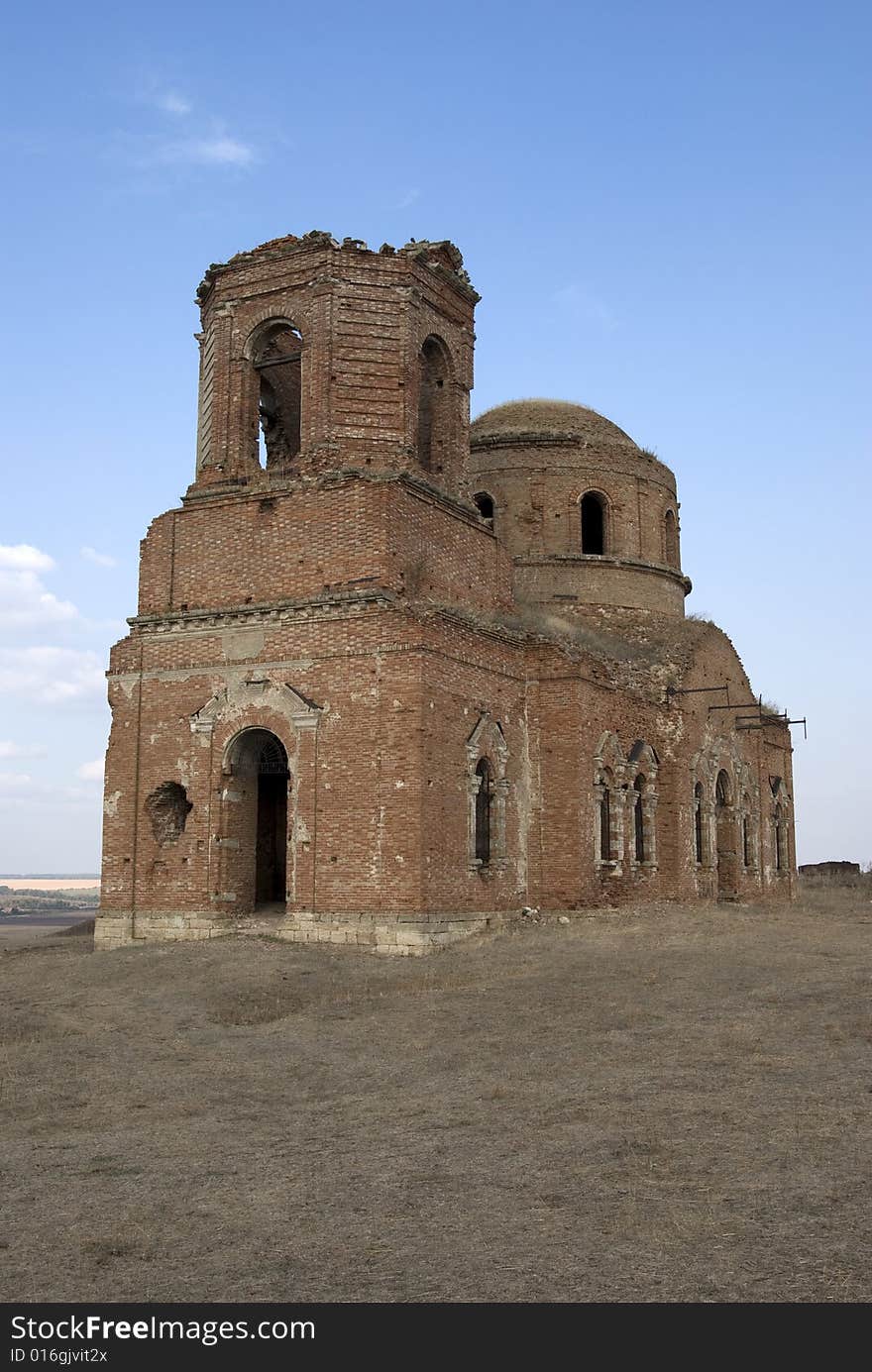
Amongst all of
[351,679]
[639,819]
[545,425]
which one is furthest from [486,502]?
[351,679]

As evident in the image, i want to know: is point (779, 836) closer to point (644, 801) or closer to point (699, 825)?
point (699, 825)

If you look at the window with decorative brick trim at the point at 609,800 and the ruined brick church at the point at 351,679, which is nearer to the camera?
the ruined brick church at the point at 351,679

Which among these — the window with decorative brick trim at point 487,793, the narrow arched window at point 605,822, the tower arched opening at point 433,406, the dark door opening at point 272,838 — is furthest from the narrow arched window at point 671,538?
the dark door opening at point 272,838

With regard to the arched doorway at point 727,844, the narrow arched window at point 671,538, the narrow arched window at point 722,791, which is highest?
the narrow arched window at point 671,538

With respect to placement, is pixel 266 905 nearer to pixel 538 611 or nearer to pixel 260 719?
pixel 260 719

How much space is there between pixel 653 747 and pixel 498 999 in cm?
1008

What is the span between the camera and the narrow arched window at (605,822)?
19.7m

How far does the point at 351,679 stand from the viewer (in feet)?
53.4

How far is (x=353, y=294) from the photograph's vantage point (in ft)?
59.1

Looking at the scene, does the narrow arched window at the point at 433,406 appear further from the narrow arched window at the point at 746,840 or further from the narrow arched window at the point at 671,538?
the narrow arched window at the point at 746,840

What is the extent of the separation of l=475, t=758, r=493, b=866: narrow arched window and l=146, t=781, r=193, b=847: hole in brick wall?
163 inches

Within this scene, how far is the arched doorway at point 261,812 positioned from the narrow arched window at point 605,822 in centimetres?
513

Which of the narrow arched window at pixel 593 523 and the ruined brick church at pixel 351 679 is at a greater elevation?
the narrow arched window at pixel 593 523

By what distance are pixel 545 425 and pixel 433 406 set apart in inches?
280
